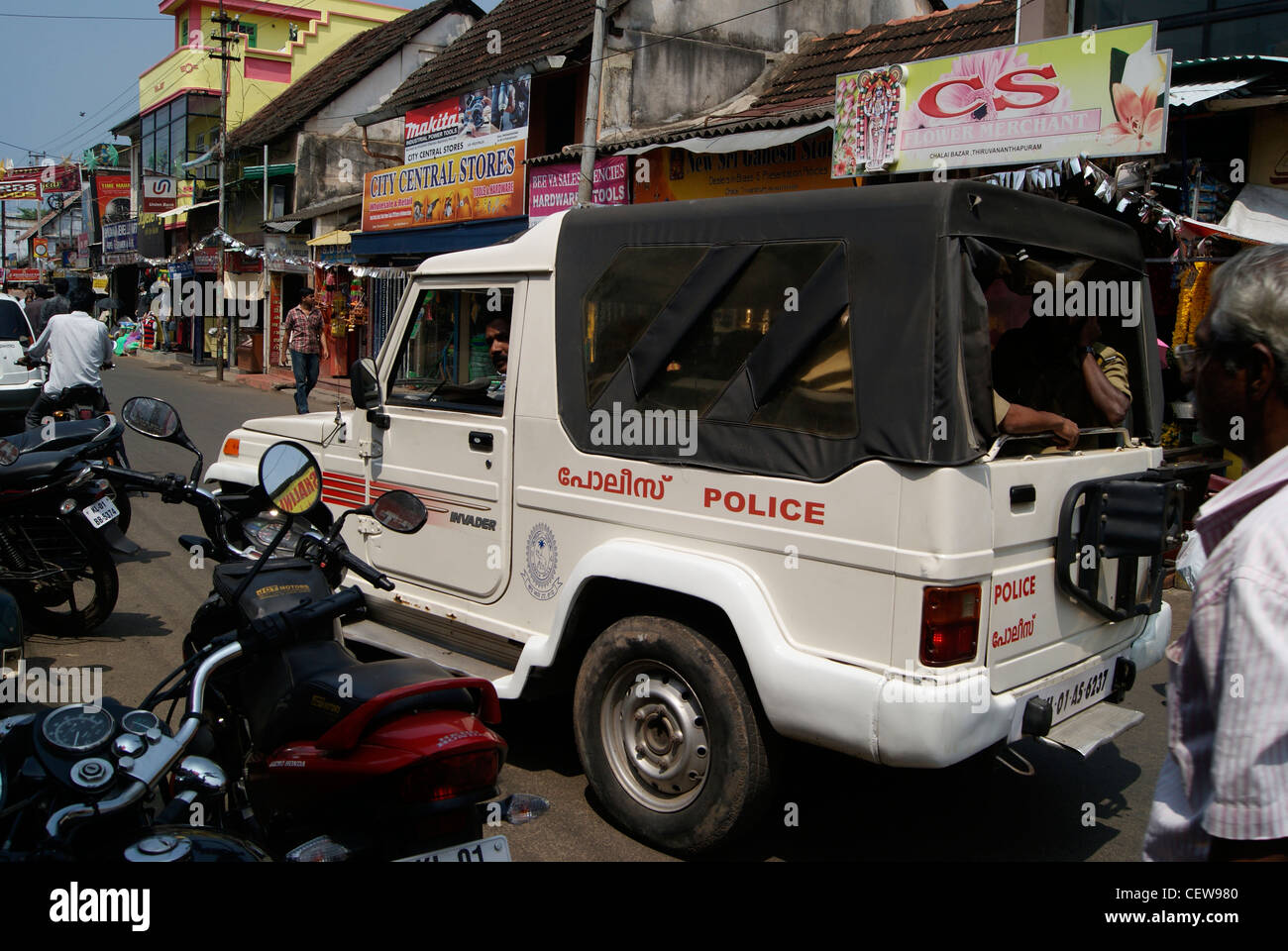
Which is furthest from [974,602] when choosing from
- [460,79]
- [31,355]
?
[460,79]

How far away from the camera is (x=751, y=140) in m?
10.7

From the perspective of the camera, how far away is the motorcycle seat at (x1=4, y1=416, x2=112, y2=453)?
549cm

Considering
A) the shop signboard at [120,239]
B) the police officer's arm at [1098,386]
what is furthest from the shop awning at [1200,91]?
the shop signboard at [120,239]

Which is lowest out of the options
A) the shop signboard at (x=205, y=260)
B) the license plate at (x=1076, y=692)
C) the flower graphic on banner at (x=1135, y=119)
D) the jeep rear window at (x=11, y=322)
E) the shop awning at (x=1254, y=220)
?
the license plate at (x=1076, y=692)

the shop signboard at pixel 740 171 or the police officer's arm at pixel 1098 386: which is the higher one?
the shop signboard at pixel 740 171

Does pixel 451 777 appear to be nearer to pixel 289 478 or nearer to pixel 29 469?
pixel 289 478

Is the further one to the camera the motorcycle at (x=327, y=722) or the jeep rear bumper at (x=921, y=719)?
the jeep rear bumper at (x=921, y=719)

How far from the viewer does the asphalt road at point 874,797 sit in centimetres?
366

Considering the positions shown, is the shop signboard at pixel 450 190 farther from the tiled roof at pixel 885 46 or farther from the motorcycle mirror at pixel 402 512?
the motorcycle mirror at pixel 402 512

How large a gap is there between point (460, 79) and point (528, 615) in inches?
649

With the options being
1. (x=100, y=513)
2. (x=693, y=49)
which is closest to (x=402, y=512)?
(x=100, y=513)

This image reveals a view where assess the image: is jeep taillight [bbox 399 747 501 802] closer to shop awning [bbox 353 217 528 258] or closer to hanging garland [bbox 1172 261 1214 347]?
hanging garland [bbox 1172 261 1214 347]

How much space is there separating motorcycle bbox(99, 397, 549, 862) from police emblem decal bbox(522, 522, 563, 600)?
1.01 meters

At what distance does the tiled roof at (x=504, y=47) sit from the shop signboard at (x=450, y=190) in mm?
1264
